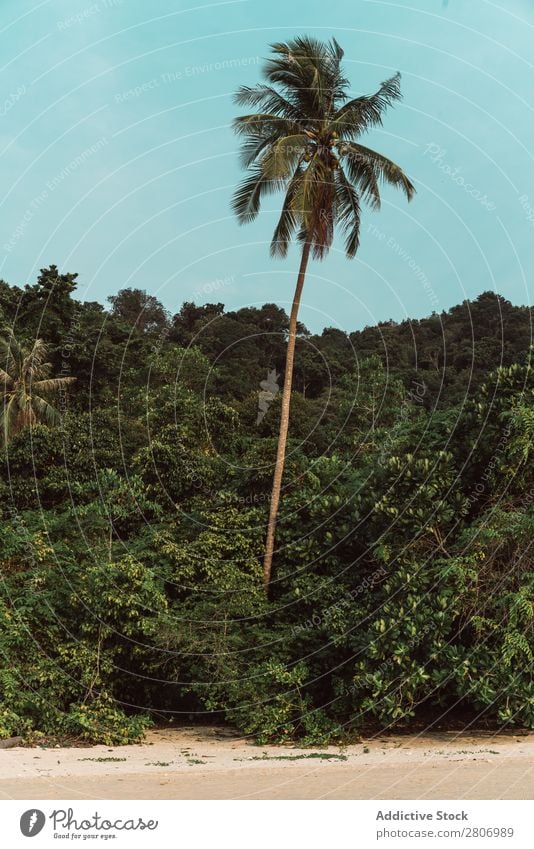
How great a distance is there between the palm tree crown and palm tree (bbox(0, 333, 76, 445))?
56.9ft

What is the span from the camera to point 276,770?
12.3m

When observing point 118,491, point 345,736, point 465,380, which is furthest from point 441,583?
point 465,380

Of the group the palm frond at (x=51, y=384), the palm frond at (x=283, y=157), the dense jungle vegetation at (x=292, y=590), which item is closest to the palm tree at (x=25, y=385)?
the palm frond at (x=51, y=384)

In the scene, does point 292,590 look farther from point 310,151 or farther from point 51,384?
point 51,384

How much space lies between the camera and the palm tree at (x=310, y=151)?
18922 millimetres

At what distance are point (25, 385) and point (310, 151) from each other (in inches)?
799

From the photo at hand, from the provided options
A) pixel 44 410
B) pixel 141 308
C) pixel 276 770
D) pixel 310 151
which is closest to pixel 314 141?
pixel 310 151

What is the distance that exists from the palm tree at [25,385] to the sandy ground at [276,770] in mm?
20601

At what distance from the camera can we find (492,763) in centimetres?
1250

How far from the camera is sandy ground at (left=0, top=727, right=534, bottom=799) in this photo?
420 inches

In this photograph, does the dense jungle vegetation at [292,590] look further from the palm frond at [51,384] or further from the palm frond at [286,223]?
the palm frond at [51,384]

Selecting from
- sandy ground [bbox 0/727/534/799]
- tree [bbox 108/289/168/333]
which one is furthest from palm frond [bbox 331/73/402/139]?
tree [bbox 108/289/168/333]
